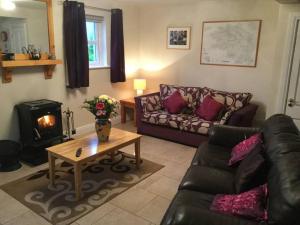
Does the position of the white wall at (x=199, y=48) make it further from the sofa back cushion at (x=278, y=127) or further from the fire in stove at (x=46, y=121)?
the fire in stove at (x=46, y=121)

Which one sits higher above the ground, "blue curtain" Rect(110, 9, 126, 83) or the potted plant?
"blue curtain" Rect(110, 9, 126, 83)

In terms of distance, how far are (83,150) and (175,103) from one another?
216 cm

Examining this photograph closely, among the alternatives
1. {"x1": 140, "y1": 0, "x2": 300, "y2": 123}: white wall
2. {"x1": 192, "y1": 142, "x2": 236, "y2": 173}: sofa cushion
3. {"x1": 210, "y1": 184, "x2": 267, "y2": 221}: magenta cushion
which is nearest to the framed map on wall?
{"x1": 140, "y1": 0, "x2": 300, "y2": 123}: white wall

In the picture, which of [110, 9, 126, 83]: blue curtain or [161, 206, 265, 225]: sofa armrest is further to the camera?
[110, 9, 126, 83]: blue curtain

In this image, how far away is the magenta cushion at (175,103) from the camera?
4.55 m

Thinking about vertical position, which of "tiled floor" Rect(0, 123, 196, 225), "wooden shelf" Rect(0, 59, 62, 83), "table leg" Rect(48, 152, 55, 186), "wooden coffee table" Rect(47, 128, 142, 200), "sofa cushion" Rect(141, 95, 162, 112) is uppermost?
"wooden shelf" Rect(0, 59, 62, 83)

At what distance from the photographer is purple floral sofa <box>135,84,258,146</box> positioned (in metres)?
3.97

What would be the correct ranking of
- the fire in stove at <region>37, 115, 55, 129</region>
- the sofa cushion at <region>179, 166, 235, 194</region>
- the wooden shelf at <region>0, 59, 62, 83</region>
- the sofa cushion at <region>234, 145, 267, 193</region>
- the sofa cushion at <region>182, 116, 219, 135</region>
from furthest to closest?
the sofa cushion at <region>182, 116, 219, 135</region>
the fire in stove at <region>37, 115, 55, 129</region>
the wooden shelf at <region>0, 59, 62, 83</region>
the sofa cushion at <region>179, 166, 235, 194</region>
the sofa cushion at <region>234, 145, 267, 193</region>

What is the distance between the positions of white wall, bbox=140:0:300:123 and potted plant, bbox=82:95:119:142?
2.35 m

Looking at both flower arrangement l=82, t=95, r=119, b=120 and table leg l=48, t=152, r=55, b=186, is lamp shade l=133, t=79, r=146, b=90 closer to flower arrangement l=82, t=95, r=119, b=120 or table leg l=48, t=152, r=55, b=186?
flower arrangement l=82, t=95, r=119, b=120

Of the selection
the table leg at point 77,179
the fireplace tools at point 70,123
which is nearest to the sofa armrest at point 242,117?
the table leg at point 77,179

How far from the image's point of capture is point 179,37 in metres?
5.05

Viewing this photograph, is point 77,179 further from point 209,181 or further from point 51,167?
point 209,181

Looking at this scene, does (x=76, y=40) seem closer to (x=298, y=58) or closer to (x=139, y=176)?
(x=139, y=176)
